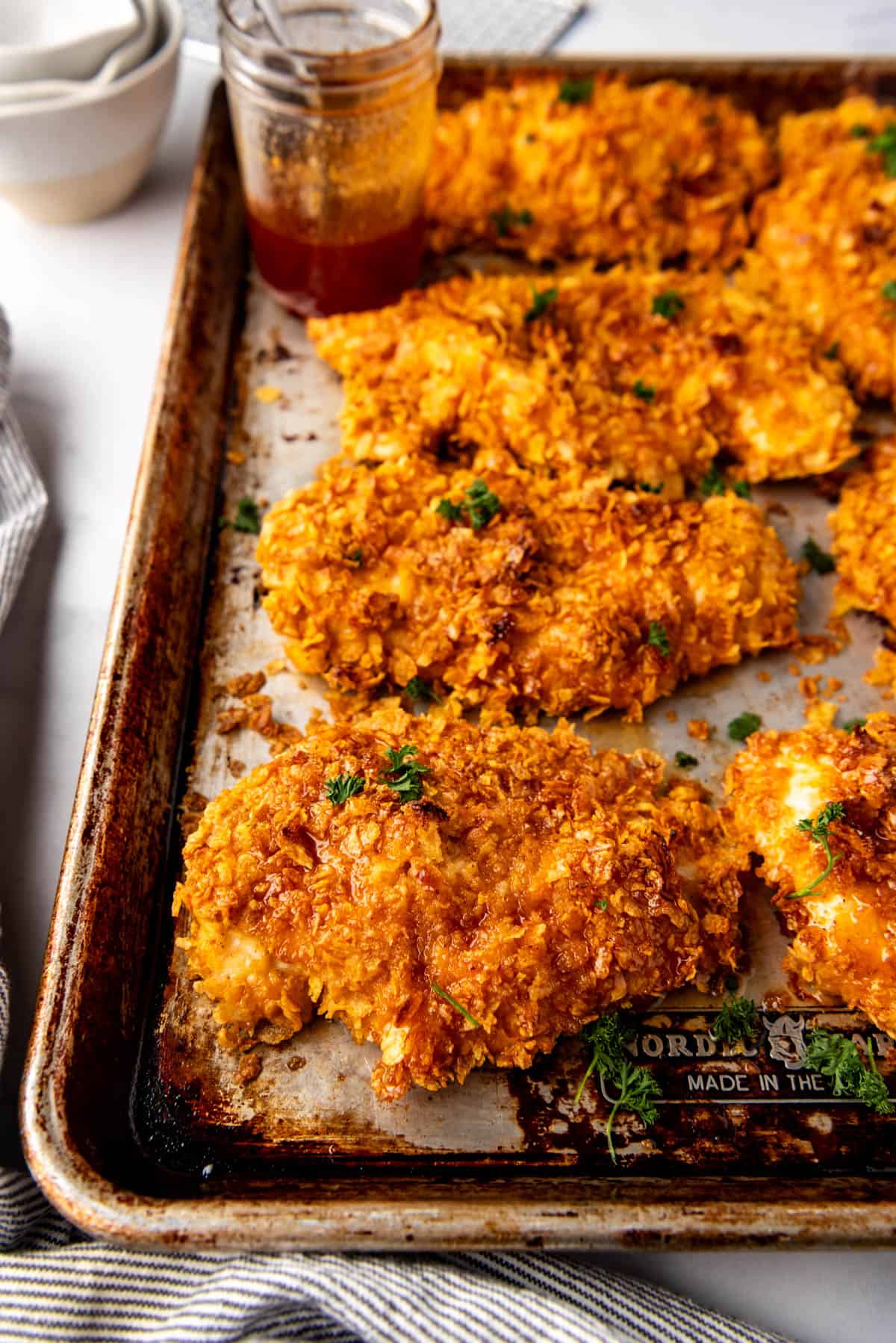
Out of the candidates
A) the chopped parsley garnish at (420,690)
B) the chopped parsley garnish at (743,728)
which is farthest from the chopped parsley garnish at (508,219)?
the chopped parsley garnish at (743,728)

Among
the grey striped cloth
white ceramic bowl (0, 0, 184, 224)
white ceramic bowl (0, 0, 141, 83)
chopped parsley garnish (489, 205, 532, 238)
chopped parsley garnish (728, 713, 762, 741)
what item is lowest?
the grey striped cloth

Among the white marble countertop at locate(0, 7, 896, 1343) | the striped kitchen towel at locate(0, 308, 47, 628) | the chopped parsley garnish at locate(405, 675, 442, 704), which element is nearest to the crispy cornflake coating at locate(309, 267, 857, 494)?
the chopped parsley garnish at locate(405, 675, 442, 704)

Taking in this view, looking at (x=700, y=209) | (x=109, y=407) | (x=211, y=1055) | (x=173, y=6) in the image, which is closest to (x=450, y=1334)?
(x=211, y=1055)

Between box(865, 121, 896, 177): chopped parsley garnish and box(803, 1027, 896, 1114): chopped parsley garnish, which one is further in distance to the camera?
box(865, 121, 896, 177): chopped parsley garnish

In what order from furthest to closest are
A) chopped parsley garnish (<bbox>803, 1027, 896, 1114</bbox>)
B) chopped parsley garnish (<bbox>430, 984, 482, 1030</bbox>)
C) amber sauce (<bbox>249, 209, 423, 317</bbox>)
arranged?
1. amber sauce (<bbox>249, 209, 423, 317</bbox>)
2. chopped parsley garnish (<bbox>803, 1027, 896, 1114</bbox>)
3. chopped parsley garnish (<bbox>430, 984, 482, 1030</bbox>)

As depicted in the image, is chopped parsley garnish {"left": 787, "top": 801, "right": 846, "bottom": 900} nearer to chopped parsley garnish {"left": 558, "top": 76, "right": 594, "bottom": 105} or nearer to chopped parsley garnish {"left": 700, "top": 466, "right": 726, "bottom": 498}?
chopped parsley garnish {"left": 700, "top": 466, "right": 726, "bottom": 498}

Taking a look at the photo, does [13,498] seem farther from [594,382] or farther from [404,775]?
[594,382]
